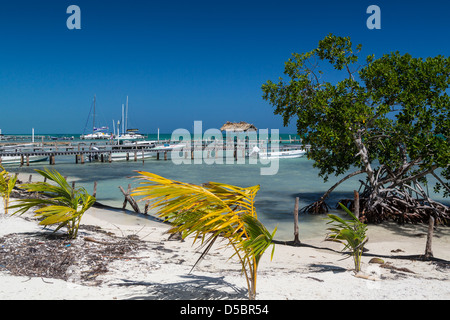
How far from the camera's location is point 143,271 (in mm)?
6094

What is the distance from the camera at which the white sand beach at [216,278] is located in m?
4.89

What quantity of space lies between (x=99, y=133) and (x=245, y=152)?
73.4 metres

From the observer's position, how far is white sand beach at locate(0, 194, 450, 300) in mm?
4887

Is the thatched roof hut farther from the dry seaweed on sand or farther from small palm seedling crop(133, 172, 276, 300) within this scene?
small palm seedling crop(133, 172, 276, 300)

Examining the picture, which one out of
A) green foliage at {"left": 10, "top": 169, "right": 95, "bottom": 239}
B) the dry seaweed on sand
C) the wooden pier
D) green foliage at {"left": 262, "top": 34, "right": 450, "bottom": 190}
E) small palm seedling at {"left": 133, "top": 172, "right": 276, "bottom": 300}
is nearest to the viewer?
small palm seedling at {"left": 133, "top": 172, "right": 276, "bottom": 300}

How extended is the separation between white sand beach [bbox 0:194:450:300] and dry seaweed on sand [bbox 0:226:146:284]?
0.21ft

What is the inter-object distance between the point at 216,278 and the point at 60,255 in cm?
296

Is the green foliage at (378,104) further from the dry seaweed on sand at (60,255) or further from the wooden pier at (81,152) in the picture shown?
Answer: the wooden pier at (81,152)

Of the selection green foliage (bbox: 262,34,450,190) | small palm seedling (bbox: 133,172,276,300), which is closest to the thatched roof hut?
green foliage (bbox: 262,34,450,190)

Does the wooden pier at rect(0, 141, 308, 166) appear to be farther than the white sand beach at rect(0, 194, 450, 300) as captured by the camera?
Yes

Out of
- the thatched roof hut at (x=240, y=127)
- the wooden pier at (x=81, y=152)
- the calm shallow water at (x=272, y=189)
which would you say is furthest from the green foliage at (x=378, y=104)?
the thatched roof hut at (x=240, y=127)

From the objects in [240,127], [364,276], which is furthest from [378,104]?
[240,127]

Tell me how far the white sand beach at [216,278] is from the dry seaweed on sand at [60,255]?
0.06m

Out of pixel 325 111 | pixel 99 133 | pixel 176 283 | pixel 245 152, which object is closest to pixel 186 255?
pixel 176 283
